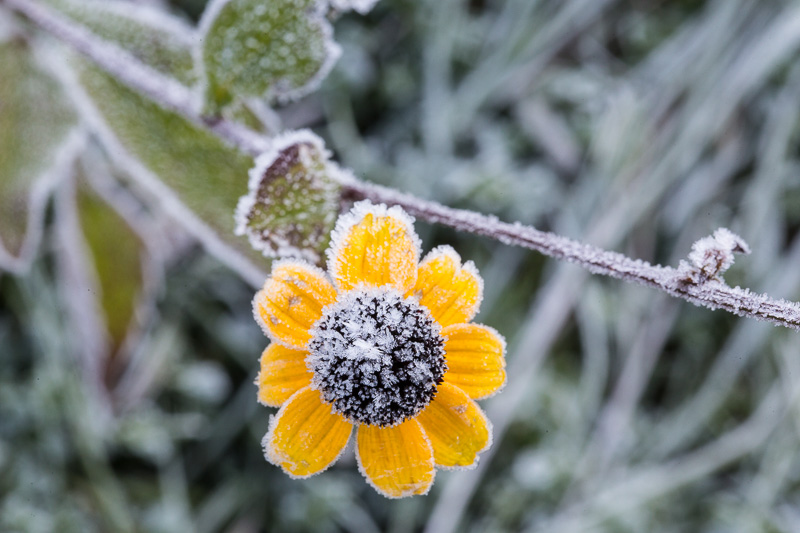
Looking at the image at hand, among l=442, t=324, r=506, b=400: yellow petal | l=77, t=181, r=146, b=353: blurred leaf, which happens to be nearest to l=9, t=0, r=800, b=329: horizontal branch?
l=442, t=324, r=506, b=400: yellow petal

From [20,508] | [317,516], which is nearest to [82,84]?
[20,508]

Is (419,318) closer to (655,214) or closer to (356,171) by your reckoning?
(356,171)

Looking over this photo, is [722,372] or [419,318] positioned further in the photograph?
[722,372]

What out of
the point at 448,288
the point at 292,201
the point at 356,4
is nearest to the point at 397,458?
the point at 448,288

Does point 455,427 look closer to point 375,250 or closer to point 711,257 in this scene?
point 375,250

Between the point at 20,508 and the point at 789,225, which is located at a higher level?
the point at 789,225

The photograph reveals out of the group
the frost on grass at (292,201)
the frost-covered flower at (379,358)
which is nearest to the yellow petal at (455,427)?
the frost-covered flower at (379,358)

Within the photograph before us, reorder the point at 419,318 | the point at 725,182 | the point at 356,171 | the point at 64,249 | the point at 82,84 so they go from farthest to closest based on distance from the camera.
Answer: the point at 725,182
the point at 356,171
the point at 64,249
the point at 82,84
the point at 419,318
